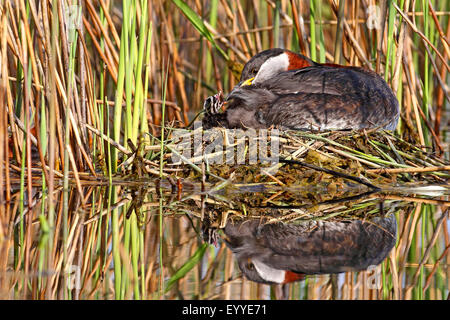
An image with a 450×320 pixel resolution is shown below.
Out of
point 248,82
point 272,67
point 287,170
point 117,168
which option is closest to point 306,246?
point 287,170

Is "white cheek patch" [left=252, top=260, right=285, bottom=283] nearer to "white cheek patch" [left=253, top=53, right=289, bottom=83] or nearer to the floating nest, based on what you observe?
the floating nest

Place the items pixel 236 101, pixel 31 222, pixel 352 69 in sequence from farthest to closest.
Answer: pixel 352 69, pixel 236 101, pixel 31 222

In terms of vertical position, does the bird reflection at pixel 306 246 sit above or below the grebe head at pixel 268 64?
below

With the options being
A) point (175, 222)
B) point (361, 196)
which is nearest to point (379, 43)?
point (361, 196)

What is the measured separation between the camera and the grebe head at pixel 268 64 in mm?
5547

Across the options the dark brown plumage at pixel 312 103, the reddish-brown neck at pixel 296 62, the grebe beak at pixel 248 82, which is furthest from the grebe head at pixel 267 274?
the reddish-brown neck at pixel 296 62

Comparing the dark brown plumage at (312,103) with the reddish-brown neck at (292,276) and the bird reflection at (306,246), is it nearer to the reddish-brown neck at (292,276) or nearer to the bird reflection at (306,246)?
the bird reflection at (306,246)

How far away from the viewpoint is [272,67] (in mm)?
5605

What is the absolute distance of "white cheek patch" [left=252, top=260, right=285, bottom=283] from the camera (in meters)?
2.87

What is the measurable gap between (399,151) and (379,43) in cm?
108

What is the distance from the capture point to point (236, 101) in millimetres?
4965

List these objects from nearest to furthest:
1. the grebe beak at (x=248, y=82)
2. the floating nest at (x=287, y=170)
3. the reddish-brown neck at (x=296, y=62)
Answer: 1. the floating nest at (x=287, y=170)
2. the grebe beak at (x=248, y=82)
3. the reddish-brown neck at (x=296, y=62)

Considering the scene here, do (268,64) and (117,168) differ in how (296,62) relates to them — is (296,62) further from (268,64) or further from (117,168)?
(117,168)

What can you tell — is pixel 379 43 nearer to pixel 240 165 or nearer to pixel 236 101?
pixel 236 101
